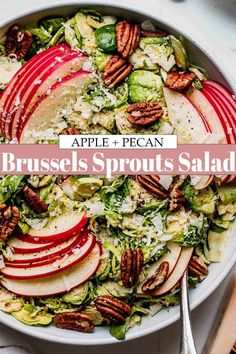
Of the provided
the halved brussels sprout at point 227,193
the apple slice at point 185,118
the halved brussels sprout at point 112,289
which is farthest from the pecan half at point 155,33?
the halved brussels sprout at point 112,289

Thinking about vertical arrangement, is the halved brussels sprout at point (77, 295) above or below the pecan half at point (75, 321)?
above

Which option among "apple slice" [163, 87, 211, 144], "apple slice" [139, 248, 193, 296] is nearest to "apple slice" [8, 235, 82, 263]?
"apple slice" [139, 248, 193, 296]

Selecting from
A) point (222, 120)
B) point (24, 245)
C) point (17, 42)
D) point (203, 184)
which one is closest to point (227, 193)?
point (203, 184)

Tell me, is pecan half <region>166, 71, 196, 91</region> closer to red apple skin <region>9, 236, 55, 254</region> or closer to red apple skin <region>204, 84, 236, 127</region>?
red apple skin <region>204, 84, 236, 127</region>

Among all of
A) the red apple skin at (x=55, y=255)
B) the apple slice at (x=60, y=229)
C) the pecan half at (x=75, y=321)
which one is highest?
the apple slice at (x=60, y=229)

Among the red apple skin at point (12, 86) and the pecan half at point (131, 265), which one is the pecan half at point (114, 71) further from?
the pecan half at point (131, 265)

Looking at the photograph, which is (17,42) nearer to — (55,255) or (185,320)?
(55,255)
